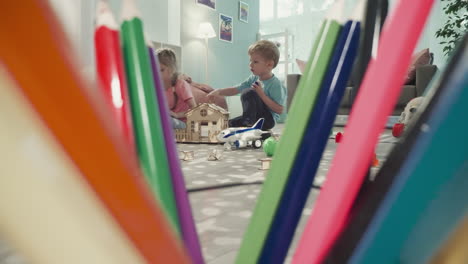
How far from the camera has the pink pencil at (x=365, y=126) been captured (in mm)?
125

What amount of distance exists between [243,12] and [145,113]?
451 cm

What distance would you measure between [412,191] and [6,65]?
93 millimetres

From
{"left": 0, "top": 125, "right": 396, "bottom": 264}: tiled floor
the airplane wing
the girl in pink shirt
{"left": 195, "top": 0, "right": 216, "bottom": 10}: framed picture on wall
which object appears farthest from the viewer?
{"left": 195, "top": 0, "right": 216, "bottom": 10}: framed picture on wall

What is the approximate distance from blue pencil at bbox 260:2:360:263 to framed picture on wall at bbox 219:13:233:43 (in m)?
4.06

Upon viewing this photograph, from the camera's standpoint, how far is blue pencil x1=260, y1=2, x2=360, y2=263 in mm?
174

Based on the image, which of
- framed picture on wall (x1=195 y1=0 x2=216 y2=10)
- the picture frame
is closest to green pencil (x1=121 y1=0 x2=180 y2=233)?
framed picture on wall (x1=195 y1=0 x2=216 y2=10)

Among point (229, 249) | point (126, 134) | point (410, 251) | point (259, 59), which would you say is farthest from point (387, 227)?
point (259, 59)

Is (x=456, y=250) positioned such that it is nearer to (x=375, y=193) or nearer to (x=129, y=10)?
(x=375, y=193)

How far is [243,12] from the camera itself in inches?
176

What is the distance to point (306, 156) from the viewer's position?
17cm

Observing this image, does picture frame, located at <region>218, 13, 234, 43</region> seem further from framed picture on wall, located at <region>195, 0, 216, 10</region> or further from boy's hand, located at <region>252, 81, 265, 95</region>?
boy's hand, located at <region>252, 81, 265, 95</region>

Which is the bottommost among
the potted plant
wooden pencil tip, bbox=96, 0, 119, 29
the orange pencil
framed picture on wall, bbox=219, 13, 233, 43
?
the orange pencil

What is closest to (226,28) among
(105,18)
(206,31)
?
(206,31)

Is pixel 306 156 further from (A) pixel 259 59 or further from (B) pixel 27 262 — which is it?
(A) pixel 259 59
